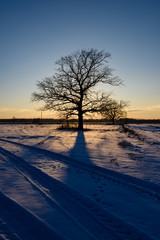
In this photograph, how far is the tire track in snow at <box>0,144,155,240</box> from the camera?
91.9 inches

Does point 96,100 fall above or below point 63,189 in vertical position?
above

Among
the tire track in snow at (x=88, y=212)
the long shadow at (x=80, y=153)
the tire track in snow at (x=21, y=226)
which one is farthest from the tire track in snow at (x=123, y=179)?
the tire track in snow at (x=21, y=226)

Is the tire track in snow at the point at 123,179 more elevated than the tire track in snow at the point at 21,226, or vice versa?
Answer: the tire track in snow at the point at 21,226

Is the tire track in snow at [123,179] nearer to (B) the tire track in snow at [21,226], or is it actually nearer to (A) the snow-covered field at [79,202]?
(A) the snow-covered field at [79,202]

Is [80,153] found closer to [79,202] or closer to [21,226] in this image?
[79,202]

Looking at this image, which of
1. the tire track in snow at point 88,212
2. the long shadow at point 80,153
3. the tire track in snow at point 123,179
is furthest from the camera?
the long shadow at point 80,153

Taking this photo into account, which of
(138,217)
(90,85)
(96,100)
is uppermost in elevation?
(90,85)

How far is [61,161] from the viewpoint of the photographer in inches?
246

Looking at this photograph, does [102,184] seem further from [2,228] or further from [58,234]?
[2,228]

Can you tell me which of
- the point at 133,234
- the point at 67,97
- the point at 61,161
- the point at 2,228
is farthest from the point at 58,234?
the point at 67,97

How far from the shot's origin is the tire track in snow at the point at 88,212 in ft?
7.65

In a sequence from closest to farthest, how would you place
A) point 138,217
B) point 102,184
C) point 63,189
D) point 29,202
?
point 138,217 < point 29,202 < point 63,189 < point 102,184

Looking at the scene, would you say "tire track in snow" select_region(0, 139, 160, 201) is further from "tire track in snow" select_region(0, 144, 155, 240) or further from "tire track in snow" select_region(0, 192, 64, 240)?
"tire track in snow" select_region(0, 192, 64, 240)

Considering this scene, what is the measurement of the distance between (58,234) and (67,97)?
1885cm
